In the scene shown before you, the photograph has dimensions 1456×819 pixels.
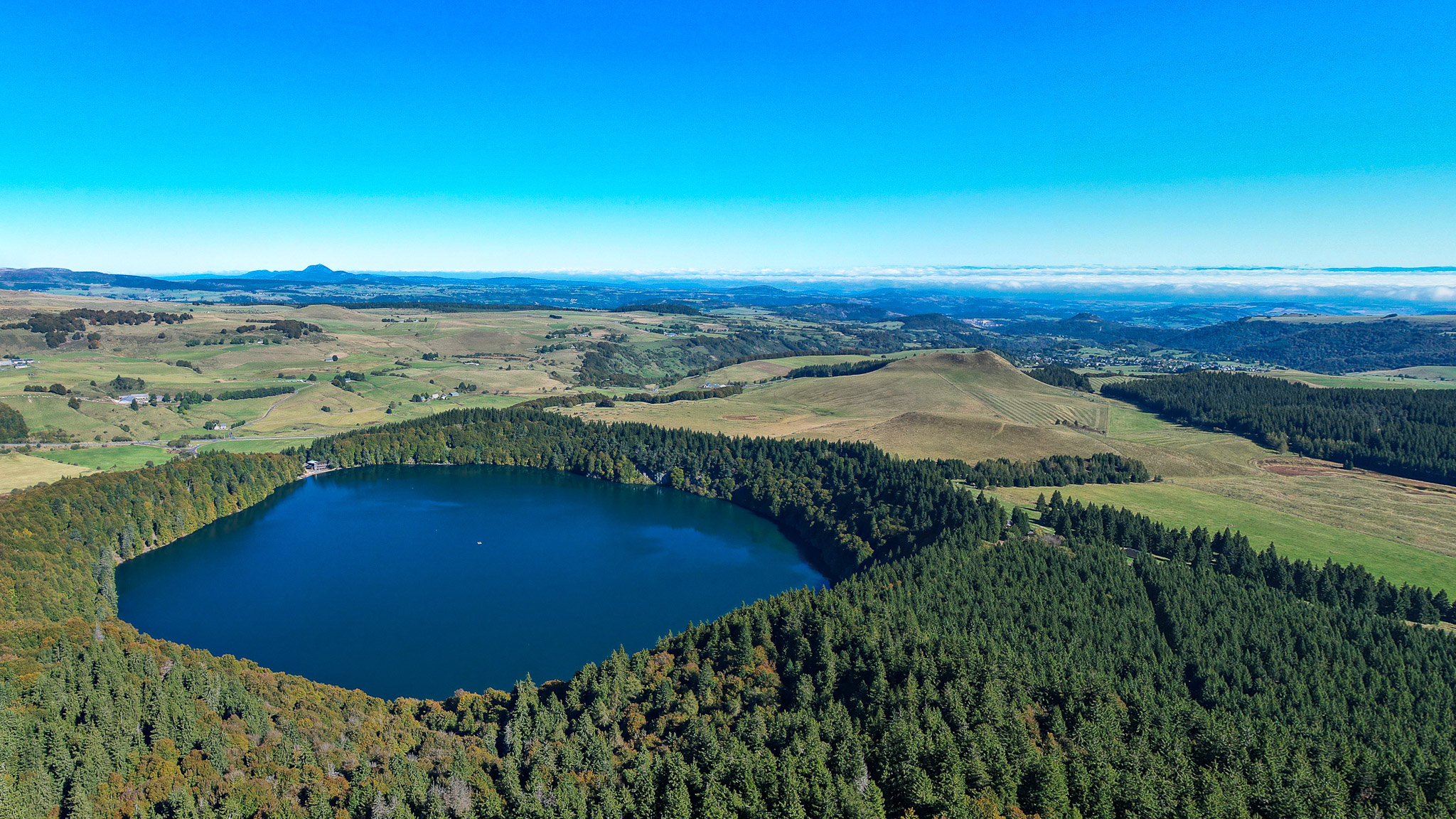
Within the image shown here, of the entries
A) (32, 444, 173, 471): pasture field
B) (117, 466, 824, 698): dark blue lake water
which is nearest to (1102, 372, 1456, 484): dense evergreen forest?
(117, 466, 824, 698): dark blue lake water

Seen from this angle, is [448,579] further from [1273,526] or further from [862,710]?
[1273,526]

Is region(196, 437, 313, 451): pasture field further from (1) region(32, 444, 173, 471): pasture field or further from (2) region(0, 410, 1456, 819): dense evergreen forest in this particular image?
(2) region(0, 410, 1456, 819): dense evergreen forest

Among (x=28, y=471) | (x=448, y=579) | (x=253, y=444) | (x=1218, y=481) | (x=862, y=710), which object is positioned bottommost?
(x=448, y=579)

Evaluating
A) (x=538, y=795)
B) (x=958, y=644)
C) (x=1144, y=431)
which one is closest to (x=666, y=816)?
(x=538, y=795)

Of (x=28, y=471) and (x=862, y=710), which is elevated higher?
(x=28, y=471)

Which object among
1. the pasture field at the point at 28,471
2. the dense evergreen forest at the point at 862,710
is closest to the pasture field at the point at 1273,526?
the dense evergreen forest at the point at 862,710

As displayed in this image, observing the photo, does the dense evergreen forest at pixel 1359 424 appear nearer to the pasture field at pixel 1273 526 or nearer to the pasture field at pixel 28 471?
the pasture field at pixel 1273 526

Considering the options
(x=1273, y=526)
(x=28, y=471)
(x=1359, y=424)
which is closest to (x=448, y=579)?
(x=28, y=471)
